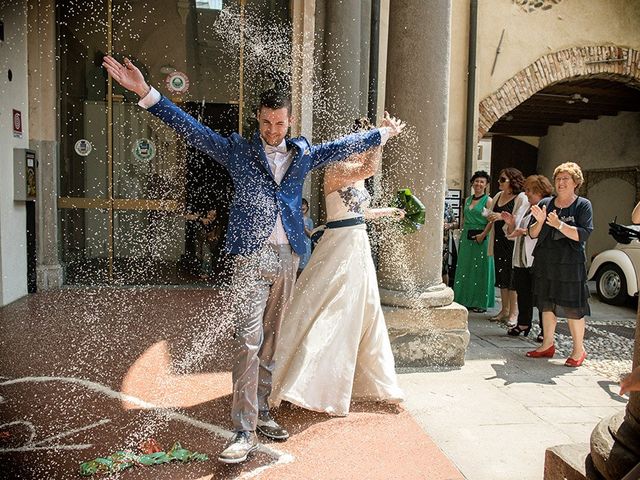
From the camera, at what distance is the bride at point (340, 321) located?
4219 mm

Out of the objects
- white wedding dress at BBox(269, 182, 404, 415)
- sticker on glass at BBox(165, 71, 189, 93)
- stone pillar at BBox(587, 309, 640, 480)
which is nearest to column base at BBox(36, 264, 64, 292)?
sticker on glass at BBox(165, 71, 189, 93)

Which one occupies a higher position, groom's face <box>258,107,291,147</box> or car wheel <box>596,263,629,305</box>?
groom's face <box>258,107,291,147</box>

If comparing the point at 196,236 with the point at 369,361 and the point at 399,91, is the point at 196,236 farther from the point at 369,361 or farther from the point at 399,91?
the point at 369,361

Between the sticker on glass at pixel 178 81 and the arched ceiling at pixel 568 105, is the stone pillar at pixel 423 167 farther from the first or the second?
the arched ceiling at pixel 568 105

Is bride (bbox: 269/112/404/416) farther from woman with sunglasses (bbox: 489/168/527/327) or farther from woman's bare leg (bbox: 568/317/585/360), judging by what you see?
woman with sunglasses (bbox: 489/168/527/327)

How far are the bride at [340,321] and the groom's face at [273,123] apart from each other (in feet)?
2.78

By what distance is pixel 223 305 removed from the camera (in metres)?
9.26

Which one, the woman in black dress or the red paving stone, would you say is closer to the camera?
the red paving stone

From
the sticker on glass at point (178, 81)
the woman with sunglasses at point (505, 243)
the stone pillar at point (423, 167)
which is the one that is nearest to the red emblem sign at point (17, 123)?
the sticker on glass at point (178, 81)

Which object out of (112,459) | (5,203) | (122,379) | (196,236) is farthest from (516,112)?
(112,459)

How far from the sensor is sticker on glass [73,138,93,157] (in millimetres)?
9711

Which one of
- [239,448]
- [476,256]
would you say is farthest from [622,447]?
[476,256]

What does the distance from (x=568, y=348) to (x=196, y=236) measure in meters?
6.17

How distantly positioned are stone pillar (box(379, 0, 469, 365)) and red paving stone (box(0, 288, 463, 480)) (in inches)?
50.8
